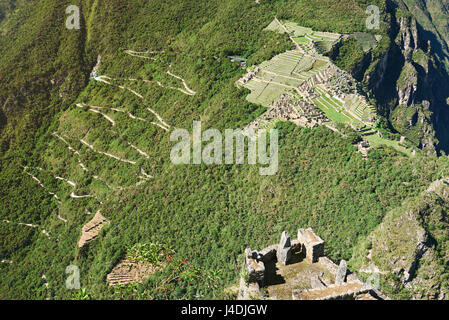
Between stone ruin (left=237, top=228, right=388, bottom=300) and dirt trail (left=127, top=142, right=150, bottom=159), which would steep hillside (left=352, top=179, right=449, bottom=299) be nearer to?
stone ruin (left=237, top=228, right=388, bottom=300)

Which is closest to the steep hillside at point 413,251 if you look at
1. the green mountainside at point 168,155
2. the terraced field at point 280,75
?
the green mountainside at point 168,155

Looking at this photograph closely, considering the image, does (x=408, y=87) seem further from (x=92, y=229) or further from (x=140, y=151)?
(x=92, y=229)

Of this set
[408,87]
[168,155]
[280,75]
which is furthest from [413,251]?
[408,87]

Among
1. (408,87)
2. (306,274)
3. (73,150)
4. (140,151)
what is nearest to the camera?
(306,274)

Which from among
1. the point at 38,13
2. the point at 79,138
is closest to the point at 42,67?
the point at 38,13

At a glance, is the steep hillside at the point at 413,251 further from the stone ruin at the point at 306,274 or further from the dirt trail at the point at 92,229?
the dirt trail at the point at 92,229
